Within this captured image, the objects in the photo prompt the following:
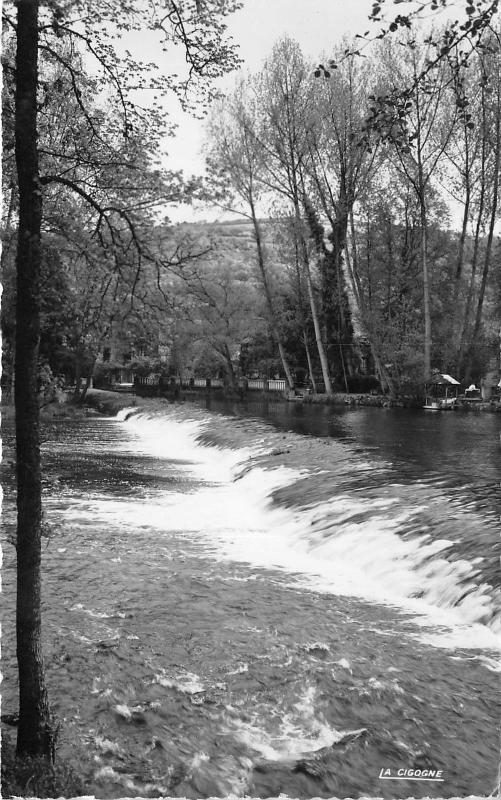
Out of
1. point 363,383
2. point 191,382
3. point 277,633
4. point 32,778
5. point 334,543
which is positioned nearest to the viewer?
point 32,778

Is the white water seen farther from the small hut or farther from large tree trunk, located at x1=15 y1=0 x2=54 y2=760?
the small hut

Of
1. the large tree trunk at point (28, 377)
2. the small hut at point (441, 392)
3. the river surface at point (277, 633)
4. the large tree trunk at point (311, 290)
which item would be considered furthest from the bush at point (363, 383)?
the large tree trunk at point (28, 377)

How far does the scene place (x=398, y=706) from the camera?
159 inches

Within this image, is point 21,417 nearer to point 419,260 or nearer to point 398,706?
point 398,706

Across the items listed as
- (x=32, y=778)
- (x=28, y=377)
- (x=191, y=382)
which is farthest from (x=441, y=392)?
(x=28, y=377)

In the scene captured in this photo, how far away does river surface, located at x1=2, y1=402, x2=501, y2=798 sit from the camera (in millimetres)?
3498

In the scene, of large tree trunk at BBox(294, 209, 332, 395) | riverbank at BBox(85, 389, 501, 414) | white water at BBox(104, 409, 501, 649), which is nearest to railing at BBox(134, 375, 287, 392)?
riverbank at BBox(85, 389, 501, 414)

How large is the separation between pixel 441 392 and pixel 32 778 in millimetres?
29609

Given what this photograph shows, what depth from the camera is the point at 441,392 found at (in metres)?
30.8

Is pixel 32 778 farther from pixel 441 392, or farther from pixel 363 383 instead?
pixel 363 383

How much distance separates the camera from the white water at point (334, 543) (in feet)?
18.5

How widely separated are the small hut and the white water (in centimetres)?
1712

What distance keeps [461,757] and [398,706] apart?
538 millimetres

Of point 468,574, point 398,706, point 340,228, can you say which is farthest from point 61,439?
point 340,228
